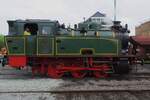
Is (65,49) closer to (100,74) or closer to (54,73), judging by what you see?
(54,73)

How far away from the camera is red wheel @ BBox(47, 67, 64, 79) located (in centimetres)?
1661

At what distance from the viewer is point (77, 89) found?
42.1 ft

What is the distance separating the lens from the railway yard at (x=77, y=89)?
440 inches

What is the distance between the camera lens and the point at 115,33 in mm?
16859

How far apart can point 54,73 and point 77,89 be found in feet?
13.1

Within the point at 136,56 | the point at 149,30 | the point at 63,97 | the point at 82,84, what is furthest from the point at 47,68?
the point at 149,30

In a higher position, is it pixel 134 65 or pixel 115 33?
pixel 115 33

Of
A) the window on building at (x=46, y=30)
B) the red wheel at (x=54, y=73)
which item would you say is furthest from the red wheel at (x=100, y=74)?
the window on building at (x=46, y=30)

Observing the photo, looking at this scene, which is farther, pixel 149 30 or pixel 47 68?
pixel 149 30

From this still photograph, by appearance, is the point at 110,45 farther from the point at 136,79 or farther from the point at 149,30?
the point at 149,30

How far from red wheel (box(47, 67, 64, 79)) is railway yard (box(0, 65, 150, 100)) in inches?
11.5

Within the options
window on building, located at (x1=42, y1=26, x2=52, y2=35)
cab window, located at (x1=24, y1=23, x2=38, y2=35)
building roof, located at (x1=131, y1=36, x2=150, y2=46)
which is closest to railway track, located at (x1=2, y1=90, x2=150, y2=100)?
window on building, located at (x1=42, y1=26, x2=52, y2=35)

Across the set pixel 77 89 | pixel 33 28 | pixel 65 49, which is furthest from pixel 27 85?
pixel 33 28

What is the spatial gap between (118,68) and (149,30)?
13186 mm
